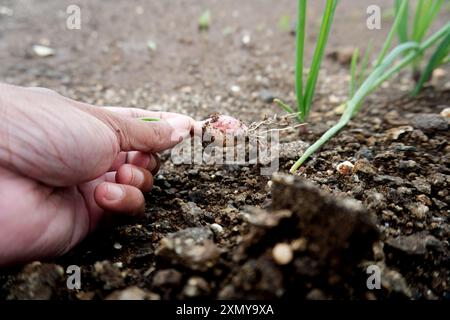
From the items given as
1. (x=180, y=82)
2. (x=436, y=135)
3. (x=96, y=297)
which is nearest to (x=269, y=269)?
(x=96, y=297)

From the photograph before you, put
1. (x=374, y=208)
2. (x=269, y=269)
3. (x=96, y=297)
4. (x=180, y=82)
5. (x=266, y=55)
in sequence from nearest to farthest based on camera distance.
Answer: (x=269, y=269), (x=96, y=297), (x=374, y=208), (x=180, y=82), (x=266, y=55)

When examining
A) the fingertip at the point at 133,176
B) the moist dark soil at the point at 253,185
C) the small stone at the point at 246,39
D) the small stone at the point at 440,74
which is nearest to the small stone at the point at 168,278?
the moist dark soil at the point at 253,185

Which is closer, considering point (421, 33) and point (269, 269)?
point (269, 269)

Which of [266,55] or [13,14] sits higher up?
[13,14]

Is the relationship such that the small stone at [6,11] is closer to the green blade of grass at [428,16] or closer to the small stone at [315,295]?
the green blade of grass at [428,16]

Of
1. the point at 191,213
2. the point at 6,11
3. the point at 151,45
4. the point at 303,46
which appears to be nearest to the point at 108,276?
the point at 191,213

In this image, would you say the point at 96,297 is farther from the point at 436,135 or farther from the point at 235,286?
the point at 436,135

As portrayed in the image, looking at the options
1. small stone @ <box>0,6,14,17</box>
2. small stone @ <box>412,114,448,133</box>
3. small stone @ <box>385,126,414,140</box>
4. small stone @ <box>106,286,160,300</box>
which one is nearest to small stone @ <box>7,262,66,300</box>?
small stone @ <box>106,286,160,300</box>
